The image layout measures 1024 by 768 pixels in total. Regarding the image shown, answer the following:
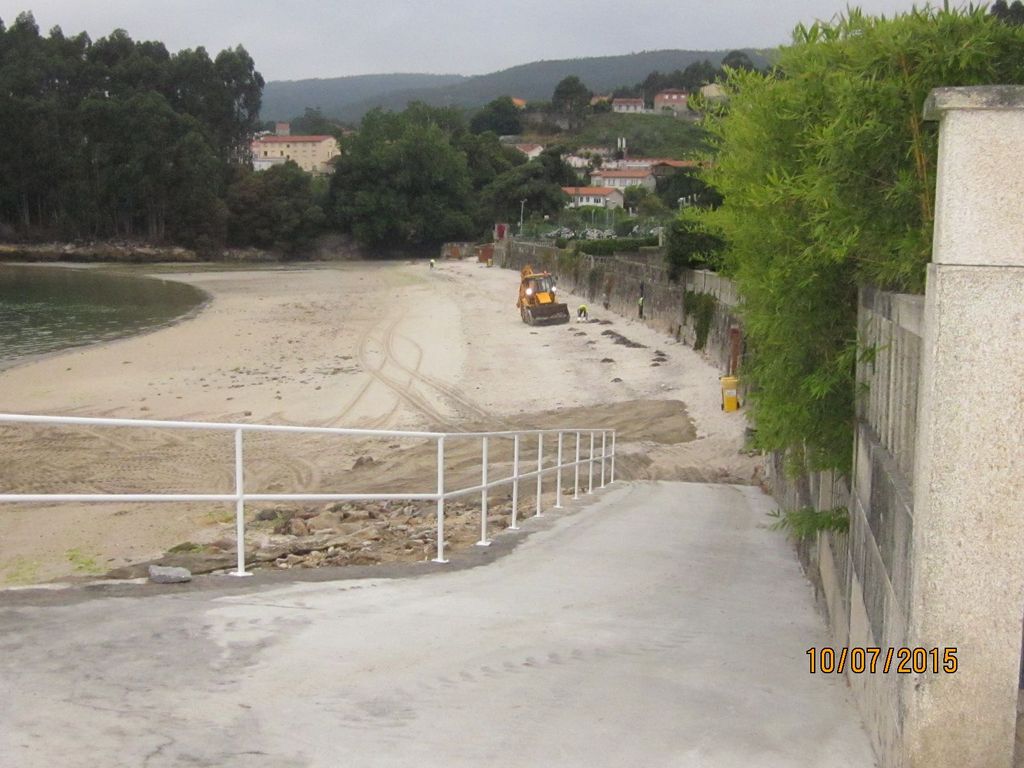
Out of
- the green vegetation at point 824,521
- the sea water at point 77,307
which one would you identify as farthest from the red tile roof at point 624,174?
the green vegetation at point 824,521

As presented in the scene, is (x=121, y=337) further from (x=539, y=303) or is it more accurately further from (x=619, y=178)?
(x=619, y=178)

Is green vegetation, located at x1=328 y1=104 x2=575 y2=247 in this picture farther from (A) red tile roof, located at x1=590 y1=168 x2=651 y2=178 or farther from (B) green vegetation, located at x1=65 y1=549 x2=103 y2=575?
(B) green vegetation, located at x1=65 y1=549 x2=103 y2=575

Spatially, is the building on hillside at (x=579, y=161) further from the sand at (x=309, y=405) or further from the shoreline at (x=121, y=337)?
the sand at (x=309, y=405)

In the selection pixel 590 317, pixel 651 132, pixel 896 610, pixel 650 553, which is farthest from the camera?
pixel 651 132

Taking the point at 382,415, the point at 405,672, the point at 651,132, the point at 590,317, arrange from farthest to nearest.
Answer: the point at 651,132 < the point at 590,317 < the point at 382,415 < the point at 405,672

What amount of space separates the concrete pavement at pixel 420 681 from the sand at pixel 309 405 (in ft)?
14.8

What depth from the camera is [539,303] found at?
38031 mm

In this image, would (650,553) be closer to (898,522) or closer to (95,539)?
(898,522)

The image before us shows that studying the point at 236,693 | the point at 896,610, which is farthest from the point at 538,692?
the point at 896,610

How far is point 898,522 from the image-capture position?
11.8 feet

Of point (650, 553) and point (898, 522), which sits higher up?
point (898, 522)

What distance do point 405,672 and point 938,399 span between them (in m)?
2.36

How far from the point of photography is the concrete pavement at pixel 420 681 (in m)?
3.63

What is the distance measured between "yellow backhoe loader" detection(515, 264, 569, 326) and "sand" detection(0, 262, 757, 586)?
0.73m
